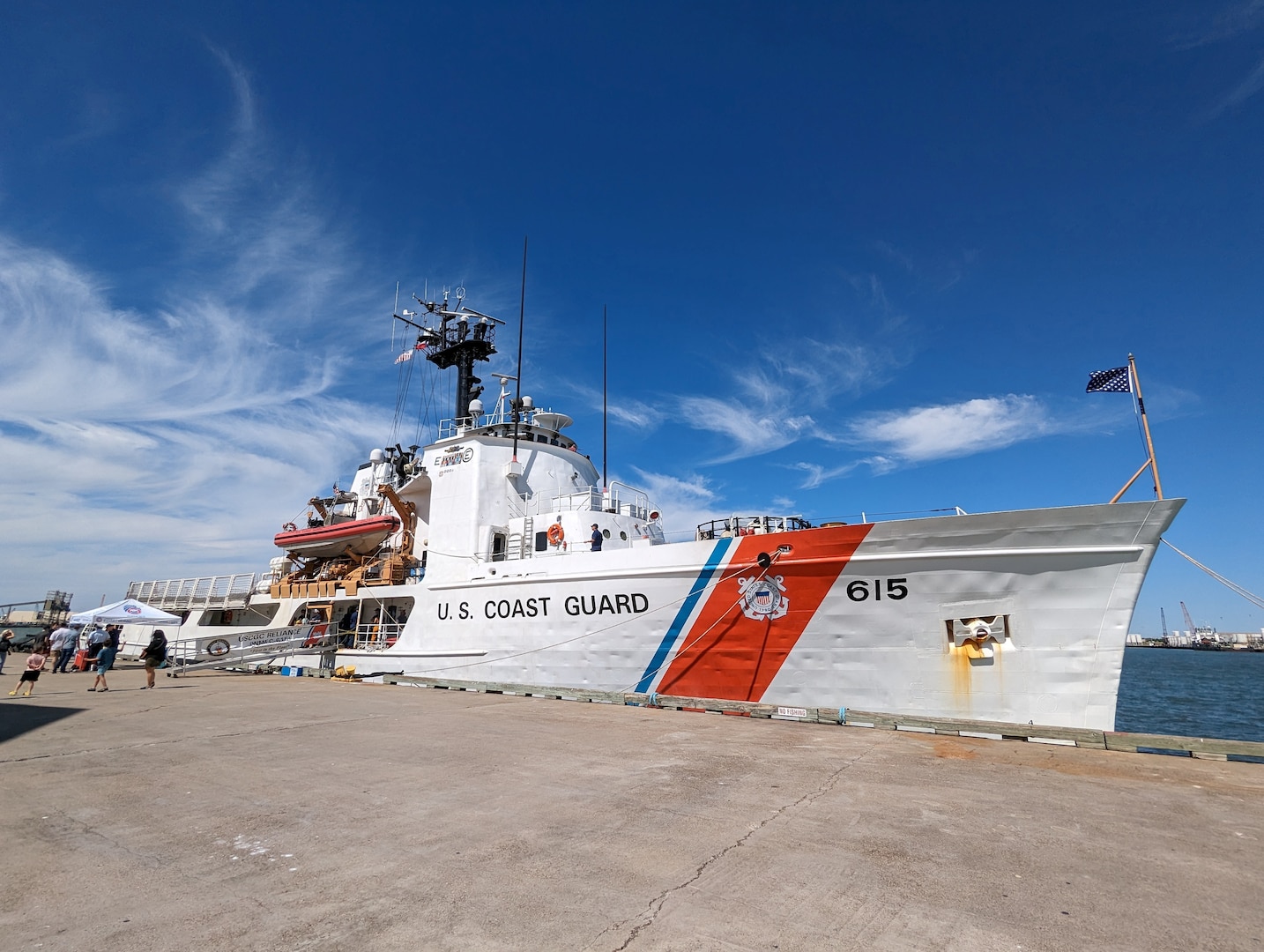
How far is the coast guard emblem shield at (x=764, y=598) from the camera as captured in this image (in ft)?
32.9

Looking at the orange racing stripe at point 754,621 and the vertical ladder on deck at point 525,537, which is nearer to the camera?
the orange racing stripe at point 754,621

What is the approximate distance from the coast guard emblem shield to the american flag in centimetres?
545

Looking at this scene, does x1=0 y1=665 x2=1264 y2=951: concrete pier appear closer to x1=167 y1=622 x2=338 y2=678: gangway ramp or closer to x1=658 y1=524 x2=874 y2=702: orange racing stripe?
x1=658 y1=524 x2=874 y2=702: orange racing stripe

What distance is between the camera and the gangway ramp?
1731 centimetres

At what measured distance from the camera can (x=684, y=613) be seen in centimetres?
1088

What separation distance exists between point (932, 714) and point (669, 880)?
717 cm

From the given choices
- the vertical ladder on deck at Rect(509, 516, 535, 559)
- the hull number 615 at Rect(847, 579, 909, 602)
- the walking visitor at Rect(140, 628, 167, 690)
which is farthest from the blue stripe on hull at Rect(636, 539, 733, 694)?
the walking visitor at Rect(140, 628, 167, 690)

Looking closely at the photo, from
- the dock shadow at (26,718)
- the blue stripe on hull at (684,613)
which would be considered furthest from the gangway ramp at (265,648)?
the blue stripe on hull at (684,613)

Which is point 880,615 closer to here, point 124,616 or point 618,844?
point 618,844

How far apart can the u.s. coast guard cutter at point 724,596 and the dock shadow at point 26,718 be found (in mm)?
6757

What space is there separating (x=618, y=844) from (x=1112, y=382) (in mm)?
9772

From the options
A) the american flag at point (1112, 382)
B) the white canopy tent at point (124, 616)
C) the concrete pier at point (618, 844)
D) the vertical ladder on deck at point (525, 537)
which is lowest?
the concrete pier at point (618, 844)

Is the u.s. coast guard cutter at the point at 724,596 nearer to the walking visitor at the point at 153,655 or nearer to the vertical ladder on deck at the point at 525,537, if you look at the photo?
the vertical ladder on deck at the point at 525,537

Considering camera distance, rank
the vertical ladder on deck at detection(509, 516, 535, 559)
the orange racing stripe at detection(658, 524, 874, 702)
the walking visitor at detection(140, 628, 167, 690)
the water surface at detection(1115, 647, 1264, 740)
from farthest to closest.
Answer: the water surface at detection(1115, 647, 1264, 740) → the vertical ladder on deck at detection(509, 516, 535, 559) → the walking visitor at detection(140, 628, 167, 690) → the orange racing stripe at detection(658, 524, 874, 702)
